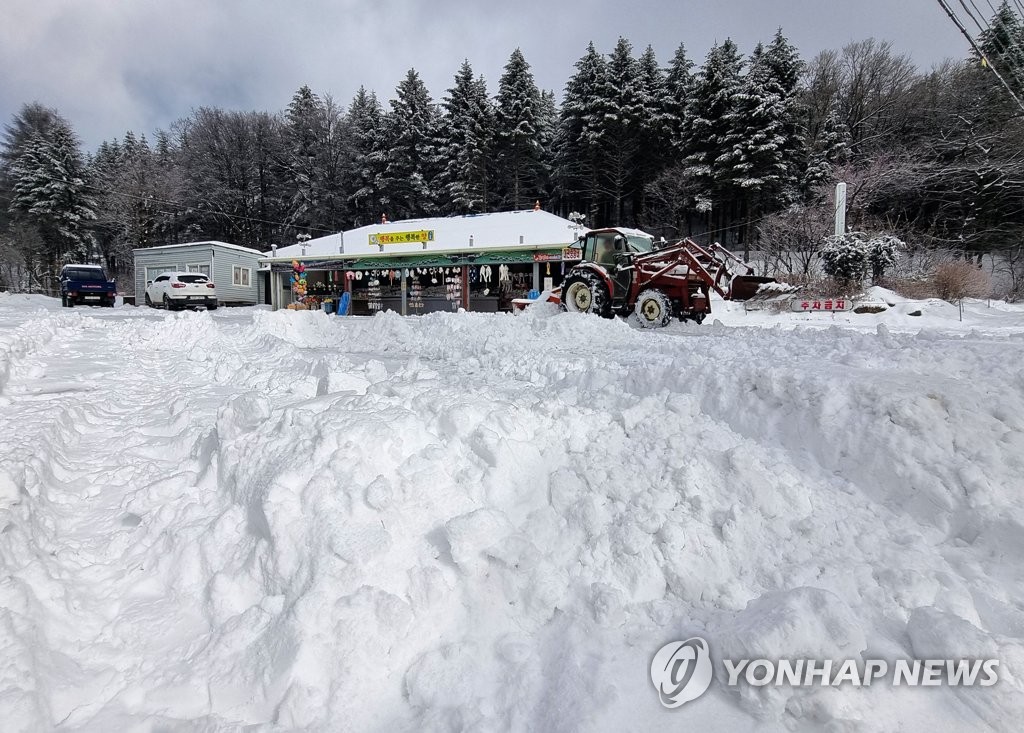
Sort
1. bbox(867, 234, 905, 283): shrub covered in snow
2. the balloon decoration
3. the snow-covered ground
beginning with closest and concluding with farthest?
the snow-covered ground < bbox(867, 234, 905, 283): shrub covered in snow < the balloon decoration

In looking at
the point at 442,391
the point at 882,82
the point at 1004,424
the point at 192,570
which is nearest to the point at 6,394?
the point at 192,570

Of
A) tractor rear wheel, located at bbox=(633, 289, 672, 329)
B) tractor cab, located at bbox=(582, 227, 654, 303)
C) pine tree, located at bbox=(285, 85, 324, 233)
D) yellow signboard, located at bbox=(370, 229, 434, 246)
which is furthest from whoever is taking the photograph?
pine tree, located at bbox=(285, 85, 324, 233)

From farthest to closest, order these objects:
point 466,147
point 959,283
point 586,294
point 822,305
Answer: point 466,147
point 822,305
point 959,283
point 586,294

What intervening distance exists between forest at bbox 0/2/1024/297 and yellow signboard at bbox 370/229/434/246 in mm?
6403

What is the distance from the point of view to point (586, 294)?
39.8 feet

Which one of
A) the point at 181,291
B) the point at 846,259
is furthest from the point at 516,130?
the point at 846,259

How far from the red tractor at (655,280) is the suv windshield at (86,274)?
79.8 feet

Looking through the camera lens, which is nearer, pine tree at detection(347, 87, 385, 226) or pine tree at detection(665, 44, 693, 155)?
pine tree at detection(665, 44, 693, 155)

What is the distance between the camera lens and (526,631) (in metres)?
2.29

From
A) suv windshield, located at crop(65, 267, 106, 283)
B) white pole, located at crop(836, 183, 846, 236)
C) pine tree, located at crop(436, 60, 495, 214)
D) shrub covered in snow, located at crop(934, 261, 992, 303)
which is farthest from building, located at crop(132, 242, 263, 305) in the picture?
shrub covered in snow, located at crop(934, 261, 992, 303)

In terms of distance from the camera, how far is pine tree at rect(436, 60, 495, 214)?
117 feet

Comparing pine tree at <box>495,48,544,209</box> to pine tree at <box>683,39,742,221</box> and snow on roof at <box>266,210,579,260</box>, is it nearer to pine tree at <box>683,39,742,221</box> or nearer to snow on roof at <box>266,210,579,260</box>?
pine tree at <box>683,39,742,221</box>

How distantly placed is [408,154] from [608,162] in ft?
50.4

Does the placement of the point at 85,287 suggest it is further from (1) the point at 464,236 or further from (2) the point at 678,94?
(2) the point at 678,94
